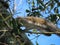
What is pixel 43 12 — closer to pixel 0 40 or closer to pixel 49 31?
pixel 49 31

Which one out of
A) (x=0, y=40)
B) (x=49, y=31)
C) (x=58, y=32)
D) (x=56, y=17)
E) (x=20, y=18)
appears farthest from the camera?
(x=0, y=40)

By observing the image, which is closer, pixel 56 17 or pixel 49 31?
pixel 49 31

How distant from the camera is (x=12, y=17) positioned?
179 cm

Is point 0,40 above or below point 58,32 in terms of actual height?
below

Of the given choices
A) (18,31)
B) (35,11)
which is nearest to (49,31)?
(18,31)

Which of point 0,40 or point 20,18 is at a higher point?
point 20,18

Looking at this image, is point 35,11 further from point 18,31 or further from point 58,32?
point 58,32

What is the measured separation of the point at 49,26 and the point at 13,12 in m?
0.29

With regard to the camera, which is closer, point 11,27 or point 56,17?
point 11,27

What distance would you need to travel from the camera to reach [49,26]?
1769 mm

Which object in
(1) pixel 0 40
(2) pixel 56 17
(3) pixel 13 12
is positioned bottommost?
(1) pixel 0 40

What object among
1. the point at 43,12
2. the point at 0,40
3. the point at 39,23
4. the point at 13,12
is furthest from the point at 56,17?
the point at 0,40

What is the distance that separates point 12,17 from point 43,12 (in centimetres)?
38

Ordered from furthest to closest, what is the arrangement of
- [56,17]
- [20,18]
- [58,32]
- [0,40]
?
1. [0,40]
2. [56,17]
3. [20,18]
4. [58,32]
